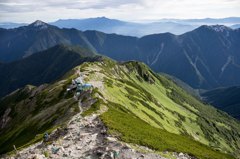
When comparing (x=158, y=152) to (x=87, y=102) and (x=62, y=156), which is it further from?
(x=87, y=102)

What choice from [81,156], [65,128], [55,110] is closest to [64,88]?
[55,110]

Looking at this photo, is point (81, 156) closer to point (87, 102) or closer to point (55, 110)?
point (87, 102)

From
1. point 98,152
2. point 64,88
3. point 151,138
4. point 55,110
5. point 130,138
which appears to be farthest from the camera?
point 64,88

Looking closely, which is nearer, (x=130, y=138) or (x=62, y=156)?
(x=62, y=156)

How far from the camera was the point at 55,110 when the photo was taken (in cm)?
10875

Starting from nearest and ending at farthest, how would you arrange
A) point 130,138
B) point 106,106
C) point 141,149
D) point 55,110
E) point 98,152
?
point 98,152 < point 141,149 < point 130,138 < point 106,106 < point 55,110

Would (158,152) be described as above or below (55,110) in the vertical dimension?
above

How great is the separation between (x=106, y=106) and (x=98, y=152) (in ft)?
147

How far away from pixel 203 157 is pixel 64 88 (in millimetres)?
88733

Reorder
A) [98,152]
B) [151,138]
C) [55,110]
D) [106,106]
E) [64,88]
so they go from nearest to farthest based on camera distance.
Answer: [98,152] < [151,138] < [106,106] < [55,110] < [64,88]

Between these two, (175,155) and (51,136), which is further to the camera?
(51,136)

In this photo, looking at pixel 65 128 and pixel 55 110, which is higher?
pixel 65 128

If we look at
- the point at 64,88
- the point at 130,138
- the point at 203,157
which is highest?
Result: the point at 130,138

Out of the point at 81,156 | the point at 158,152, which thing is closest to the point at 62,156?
the point at 81,156
